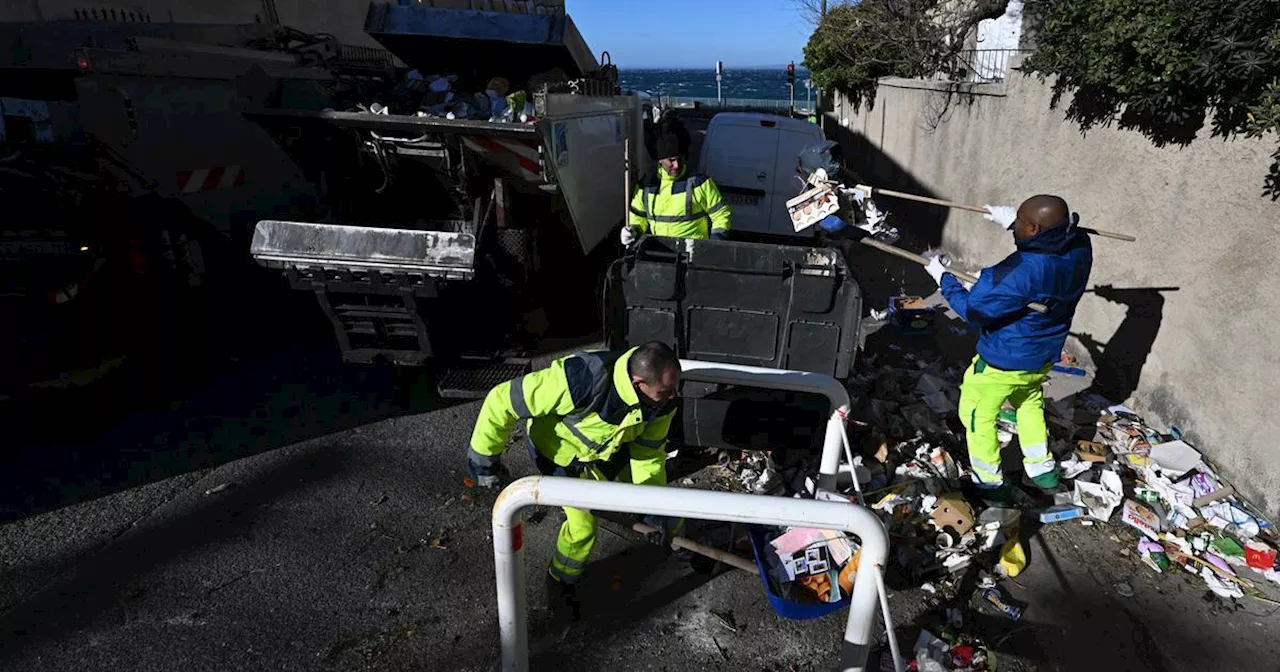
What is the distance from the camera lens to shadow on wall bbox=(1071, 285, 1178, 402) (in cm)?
407

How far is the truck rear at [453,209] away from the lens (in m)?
3.93

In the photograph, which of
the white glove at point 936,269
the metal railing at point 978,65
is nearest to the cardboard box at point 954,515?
the white glove at point 936,269

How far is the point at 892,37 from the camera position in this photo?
A: 10.5m

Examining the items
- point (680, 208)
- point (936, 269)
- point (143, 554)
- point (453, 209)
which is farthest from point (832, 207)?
point (143, 554)

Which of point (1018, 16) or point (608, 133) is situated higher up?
point (1018, 16)

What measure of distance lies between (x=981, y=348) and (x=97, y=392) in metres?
4.94

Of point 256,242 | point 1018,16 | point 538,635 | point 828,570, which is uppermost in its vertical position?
point 1018,16

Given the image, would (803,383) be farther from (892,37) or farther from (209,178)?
(892,37)

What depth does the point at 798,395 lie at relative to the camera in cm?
331

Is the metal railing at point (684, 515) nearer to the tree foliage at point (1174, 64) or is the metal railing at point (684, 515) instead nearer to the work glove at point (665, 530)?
the work glove at point (665, 530)

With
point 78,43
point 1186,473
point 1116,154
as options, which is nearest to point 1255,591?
point 1186,473

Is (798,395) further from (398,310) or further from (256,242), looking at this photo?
(256,242)

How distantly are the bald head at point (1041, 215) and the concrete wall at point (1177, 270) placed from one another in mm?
1212

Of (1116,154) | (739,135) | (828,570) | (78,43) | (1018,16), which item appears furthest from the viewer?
(1018,16)
